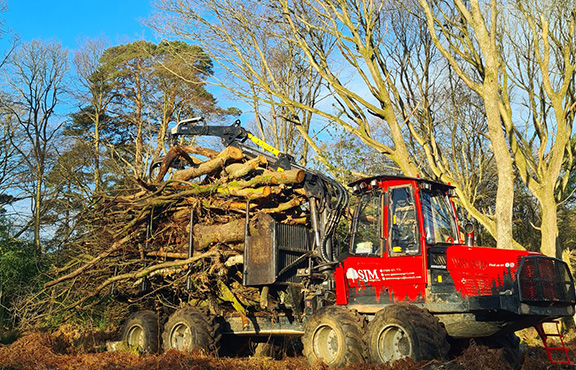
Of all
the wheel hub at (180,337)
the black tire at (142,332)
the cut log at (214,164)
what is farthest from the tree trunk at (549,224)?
the black tire at (142,332)

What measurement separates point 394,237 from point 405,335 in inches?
60.2

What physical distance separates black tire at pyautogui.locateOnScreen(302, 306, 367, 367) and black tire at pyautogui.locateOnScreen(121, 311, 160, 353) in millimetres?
3637

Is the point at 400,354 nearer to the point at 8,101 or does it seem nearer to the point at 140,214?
the point at 140,214

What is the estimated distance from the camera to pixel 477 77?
19.7 meters

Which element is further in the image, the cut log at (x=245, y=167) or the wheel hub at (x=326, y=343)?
the cut log at (x=245, y=167)

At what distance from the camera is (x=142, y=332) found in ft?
36.6

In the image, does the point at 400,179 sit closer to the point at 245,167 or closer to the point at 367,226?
the point at 367,226

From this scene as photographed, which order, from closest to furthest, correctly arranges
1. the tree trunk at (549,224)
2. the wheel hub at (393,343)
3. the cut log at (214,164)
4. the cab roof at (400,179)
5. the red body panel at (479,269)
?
1. the wheel hub at (393,343)
2. the red body panel at (479,269)
3. the cab roof at (400,179)
4. the cut log at (214,164)
5. the tree trunk at (549,224)

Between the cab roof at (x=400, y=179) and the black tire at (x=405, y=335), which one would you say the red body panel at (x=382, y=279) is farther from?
the cab roof at (x=400, y=179)

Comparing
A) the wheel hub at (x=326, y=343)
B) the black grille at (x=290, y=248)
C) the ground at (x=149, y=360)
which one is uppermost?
the black grille at (x=290, y=248)

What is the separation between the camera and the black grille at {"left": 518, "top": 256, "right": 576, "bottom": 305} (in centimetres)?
782

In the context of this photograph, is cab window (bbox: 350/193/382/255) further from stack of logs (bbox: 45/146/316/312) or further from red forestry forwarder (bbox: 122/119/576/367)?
stack of logs (bbox: 45/146/316/312)

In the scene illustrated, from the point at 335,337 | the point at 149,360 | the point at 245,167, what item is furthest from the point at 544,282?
the point at 149,360

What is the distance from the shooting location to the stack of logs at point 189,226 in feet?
33.3
